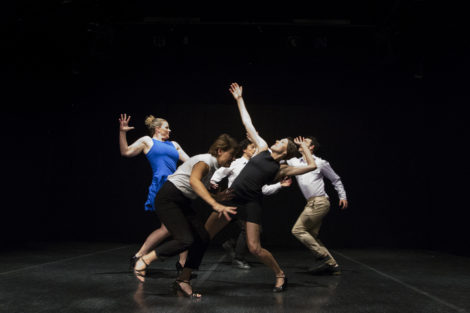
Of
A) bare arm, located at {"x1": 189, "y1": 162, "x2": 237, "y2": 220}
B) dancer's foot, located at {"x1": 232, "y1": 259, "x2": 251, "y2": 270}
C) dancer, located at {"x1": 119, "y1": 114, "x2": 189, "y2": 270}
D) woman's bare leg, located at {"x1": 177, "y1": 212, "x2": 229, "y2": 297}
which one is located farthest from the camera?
dancer's foot, located at {"x1": 232, "y1": 259, "x2": 251, "y2": 270}

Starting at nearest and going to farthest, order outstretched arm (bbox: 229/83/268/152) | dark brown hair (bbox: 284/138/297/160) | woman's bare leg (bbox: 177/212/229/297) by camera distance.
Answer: woman's bare leg (bbox: 177/212/229/297) < outstretched arm (bbox: 229/83/268/152) < dark brown hair (bbox: 284/138/297/160)

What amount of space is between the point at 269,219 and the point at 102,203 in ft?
9.92

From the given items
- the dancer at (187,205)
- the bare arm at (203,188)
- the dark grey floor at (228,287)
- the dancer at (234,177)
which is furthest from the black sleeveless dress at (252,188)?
the dancer at (234,177)

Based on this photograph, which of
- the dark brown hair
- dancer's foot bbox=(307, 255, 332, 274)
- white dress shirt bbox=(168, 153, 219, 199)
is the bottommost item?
dancer's foot bbox=(307, 255, 332, 274)

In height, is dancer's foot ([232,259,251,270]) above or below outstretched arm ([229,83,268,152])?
below

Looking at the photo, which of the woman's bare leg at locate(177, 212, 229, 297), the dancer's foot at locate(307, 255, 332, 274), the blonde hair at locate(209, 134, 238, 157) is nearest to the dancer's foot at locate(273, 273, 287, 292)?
the woman's bare leg at locate(177, 212, 229, 297)

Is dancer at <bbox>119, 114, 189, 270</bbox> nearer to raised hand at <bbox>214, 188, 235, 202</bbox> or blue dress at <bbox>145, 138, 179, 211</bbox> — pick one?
blue dress at <bbox>145, 138, 179, 211</bbox>

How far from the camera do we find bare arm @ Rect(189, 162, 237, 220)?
2.75m

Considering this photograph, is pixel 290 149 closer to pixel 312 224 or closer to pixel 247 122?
pixel 247 122

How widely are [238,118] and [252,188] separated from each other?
15.0ft

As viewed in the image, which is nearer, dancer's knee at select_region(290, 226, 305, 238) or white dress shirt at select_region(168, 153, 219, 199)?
white dress shirt at select_region(168, 153, 219, 199)

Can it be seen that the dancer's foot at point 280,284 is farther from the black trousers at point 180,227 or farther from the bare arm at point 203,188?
the bare arm at point 203,188

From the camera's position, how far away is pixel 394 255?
630 cm

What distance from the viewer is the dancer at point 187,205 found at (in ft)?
9.62
